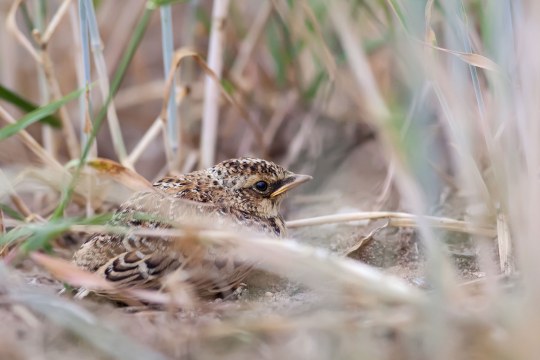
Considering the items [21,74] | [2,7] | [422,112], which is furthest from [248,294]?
[21,74]

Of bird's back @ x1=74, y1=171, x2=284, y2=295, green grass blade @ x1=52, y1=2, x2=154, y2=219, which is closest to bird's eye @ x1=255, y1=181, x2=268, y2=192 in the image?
bird's back @ x1=74, y1=171, x2=284, y2=295

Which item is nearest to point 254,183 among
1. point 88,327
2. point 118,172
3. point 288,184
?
point 288,184

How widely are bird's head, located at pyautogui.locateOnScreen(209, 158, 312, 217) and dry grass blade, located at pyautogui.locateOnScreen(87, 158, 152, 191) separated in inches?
12.3

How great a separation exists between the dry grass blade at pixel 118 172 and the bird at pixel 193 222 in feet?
0.30

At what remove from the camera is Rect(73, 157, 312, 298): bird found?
9.70 feet

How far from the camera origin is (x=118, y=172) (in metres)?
3.53

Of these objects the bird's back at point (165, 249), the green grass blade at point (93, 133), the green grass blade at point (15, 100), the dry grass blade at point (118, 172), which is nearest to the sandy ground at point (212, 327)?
the bird's back at point (165, 249)

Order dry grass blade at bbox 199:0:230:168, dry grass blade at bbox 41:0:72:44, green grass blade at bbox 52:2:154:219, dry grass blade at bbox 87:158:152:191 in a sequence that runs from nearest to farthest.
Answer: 1. green grass blade at bbox 52:2:154:219
2. dry grass blade at bbox 87:158:152:191
3. dry grass blade at bbox 41:0:72:44
4. dry grass blade at bbox 199:0:230:168

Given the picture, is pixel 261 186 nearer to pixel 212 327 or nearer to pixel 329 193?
pixel 329 193

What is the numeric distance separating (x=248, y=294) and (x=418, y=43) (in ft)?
3.65

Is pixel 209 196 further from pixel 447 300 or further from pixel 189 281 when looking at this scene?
pixel 447 300

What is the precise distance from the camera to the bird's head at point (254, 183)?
3490 millimetres

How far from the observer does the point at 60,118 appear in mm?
4410

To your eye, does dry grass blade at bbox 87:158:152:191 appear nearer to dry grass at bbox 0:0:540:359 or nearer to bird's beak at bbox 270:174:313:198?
dry grass at bbox 0:0:540:359
